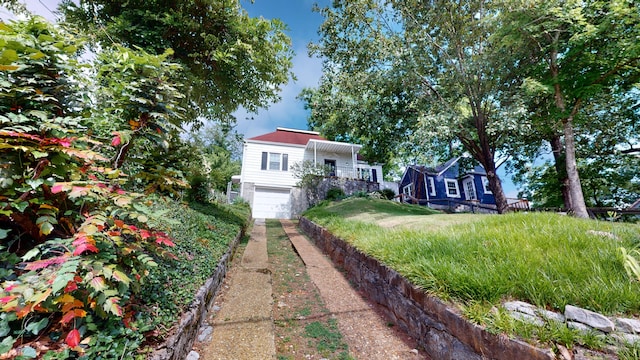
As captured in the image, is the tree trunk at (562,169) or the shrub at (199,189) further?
the tree trunk at (562,169)

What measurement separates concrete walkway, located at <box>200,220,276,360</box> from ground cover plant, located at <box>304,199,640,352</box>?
169cm

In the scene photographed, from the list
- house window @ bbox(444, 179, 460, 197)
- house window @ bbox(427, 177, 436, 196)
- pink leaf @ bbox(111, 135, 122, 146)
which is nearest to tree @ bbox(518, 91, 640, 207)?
house window @ bbox(444, 179, 460, 197)

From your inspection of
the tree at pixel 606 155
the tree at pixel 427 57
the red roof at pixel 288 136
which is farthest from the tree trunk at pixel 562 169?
the red roof at pixel 288 136

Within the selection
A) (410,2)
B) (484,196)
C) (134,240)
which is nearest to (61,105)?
(134,240)

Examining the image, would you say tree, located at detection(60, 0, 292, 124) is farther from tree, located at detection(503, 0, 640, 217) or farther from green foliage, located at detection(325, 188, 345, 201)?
green foliage, located at detection(325, 188, 345, 201)

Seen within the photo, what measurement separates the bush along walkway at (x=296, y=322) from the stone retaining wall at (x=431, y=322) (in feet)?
0.57

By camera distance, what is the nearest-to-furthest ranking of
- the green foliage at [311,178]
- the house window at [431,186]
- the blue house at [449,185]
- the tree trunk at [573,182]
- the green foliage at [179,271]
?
the green foliage at [179,271]
the tree trunk at [573,182]
the green foliage at [311,178]
the blue house at [449,185]
the house window at [431,186]

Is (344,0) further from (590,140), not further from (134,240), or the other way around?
(590,140)

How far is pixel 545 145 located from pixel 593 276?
558 inches

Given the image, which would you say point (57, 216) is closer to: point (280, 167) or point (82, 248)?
point (82, 248)

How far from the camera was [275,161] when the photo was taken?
15.8 m

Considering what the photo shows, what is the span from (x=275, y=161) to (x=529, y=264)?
→ 47.9 feet

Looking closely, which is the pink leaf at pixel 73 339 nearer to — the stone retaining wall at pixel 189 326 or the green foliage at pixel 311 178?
the stone retaining wall at pixel 189 326

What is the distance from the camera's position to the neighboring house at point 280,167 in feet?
48.8
